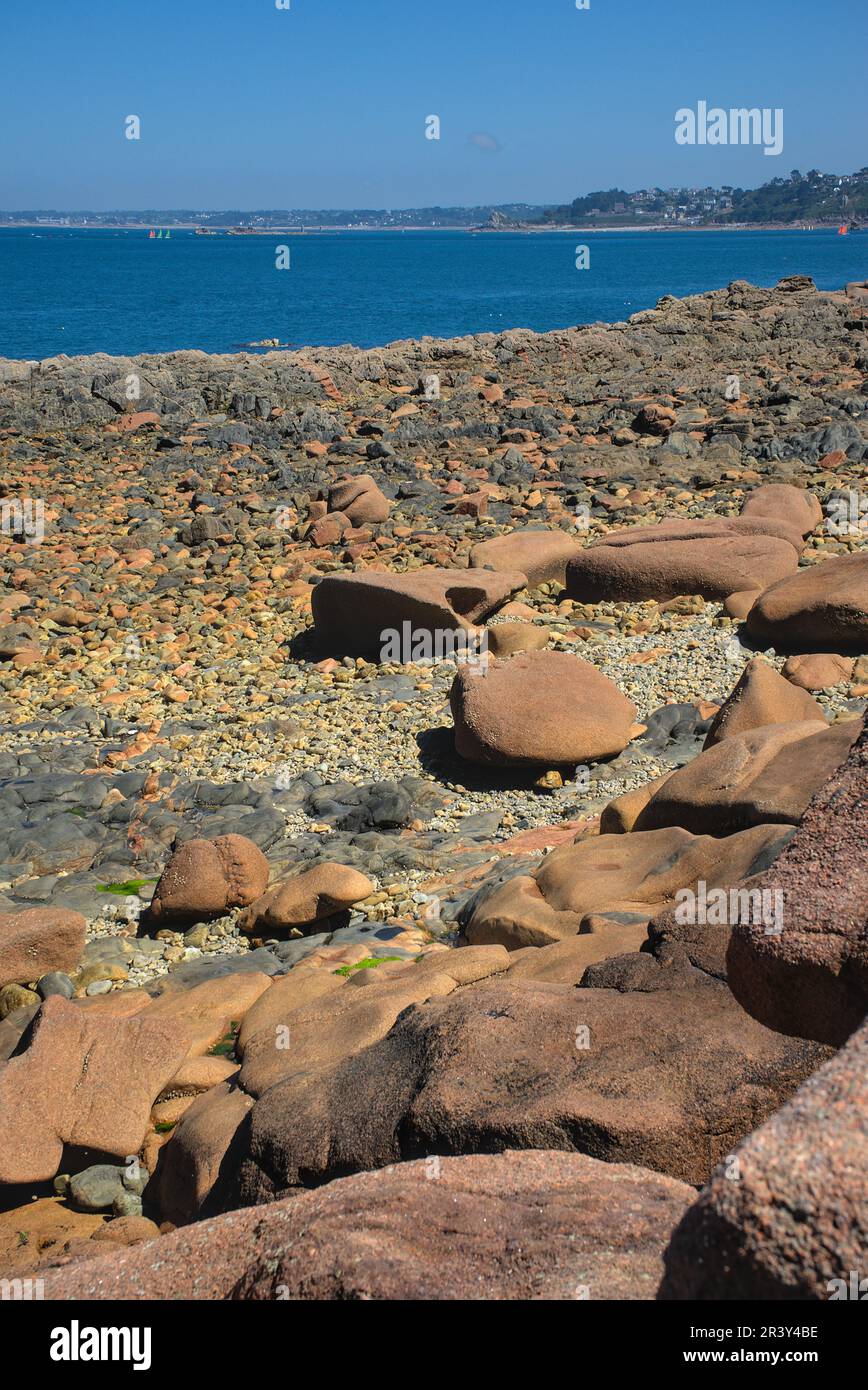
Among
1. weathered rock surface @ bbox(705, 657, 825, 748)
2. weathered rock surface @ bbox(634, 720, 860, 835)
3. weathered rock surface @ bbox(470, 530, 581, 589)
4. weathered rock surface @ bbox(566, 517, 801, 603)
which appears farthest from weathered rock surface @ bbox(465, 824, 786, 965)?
weathered rock surface @ bbox(470, 530, 581, 589)

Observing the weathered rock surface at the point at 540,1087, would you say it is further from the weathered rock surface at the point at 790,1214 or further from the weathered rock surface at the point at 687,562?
the weathered rock surface at the point at 687,562

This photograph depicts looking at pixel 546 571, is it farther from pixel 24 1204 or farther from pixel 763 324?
pixel 763 324

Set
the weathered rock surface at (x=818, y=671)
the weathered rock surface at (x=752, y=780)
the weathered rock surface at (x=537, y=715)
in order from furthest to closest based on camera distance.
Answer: the weathered rock surface at (x=818, y=671)
the weathered rock surface at (x=537, y=715)
the weathered rock surface at (x=752, y=780)

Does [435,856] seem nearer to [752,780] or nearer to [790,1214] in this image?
[752,780]

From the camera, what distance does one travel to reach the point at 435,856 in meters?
7.66

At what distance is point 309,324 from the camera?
214ft

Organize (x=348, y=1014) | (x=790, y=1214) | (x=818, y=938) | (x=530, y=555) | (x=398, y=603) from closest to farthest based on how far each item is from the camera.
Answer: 1. (x=790, y=1214)
2. (x=818, y=938)
3. (x=348, y=1014)
4. (x=398, y=603)
5. (x=530, y=555)

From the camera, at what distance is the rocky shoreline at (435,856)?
238 cm

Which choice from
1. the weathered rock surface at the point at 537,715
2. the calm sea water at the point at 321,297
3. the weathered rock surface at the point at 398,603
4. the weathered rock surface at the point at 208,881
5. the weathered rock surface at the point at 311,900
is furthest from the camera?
the calm sea water at the point at 321,297

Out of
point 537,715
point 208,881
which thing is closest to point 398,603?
point 537,715

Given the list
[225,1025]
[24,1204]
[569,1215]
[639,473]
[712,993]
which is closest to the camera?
[569,1215]

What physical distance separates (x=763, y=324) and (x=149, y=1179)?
30.2 meters

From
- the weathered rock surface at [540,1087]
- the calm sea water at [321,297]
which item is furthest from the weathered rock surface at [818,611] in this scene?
the calm sea water at [321,297]

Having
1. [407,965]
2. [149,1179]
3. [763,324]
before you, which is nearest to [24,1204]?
[149,1179]
